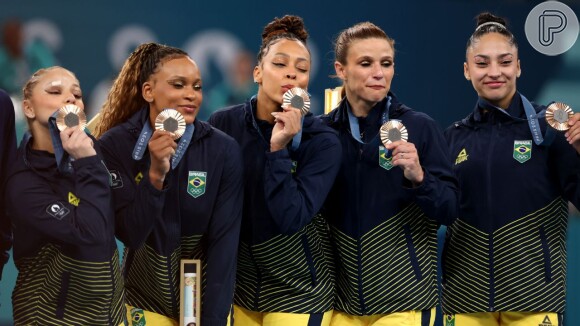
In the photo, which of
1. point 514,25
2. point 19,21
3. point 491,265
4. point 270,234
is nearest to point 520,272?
point 491,265

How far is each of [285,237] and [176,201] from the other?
0.48 metres

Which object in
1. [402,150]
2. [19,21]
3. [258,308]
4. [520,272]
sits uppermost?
[19,21]

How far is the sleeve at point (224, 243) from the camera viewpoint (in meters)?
3.98

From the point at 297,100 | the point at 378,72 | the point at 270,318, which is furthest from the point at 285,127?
the point at 270,318

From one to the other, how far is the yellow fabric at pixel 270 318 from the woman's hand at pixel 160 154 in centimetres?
74

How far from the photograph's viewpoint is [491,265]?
4.49m

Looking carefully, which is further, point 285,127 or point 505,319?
point 505,319

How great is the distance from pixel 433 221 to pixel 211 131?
3.30ft

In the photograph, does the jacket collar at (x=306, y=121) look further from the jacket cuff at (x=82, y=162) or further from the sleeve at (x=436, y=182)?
the jacket cuff at (x=82, y=162)

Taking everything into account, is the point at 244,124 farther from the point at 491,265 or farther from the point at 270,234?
the point at 491,265

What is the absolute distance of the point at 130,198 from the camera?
3936mm

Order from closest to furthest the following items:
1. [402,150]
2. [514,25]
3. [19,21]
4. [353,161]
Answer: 1. [402,150]
2. [353,161]
3. [19,21]
4. [514,25]

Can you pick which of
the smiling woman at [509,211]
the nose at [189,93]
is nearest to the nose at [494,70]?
the smiling woman at [509,211]

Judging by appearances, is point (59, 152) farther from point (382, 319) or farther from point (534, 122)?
point (534, 122)
